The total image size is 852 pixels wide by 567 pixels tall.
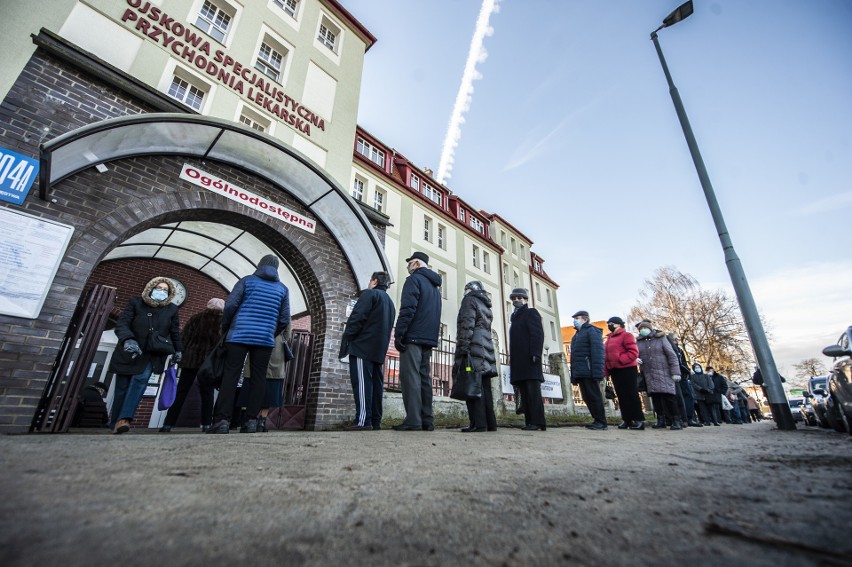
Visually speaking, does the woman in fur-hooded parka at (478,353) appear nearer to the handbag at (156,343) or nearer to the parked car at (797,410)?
the handbag at (156,343)

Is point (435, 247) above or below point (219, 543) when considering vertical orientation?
above

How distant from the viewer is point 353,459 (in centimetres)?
205

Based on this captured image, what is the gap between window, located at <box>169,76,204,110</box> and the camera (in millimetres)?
8250

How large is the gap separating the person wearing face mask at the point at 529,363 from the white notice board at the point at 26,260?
5558 millimetres

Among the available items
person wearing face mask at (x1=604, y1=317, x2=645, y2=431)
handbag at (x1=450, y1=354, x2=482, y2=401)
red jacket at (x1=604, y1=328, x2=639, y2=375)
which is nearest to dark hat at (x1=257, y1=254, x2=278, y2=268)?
handbag at (x1=450, y1=354, x2=482, y2=401)

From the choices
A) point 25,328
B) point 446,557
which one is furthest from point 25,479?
point 25,328

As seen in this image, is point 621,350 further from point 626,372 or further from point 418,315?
point 418,315

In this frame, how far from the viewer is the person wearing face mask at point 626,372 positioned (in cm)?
631

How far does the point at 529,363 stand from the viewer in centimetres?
513

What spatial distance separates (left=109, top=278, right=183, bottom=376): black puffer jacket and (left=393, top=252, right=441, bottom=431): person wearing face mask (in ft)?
9.31

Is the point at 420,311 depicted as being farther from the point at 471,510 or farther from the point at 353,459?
the point at 471,510

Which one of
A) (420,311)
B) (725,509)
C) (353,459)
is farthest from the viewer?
(420,311)

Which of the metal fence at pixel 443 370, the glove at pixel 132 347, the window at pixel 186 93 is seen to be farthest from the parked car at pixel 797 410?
the window at pixel 186 93

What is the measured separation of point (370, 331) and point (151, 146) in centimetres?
403
